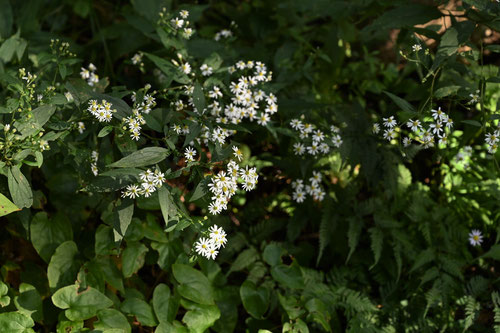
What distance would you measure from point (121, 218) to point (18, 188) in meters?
0.48

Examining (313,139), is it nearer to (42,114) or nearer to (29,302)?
(42,114)

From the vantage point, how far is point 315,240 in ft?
11.2

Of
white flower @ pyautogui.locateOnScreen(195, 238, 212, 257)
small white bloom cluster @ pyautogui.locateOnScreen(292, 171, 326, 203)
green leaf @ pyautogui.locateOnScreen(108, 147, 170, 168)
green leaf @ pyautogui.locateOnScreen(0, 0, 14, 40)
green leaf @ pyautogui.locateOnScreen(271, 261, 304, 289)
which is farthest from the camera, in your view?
green leaf @ pyautogui.locateOnScreen(0, 0, 14, 40)

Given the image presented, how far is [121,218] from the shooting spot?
2.13m

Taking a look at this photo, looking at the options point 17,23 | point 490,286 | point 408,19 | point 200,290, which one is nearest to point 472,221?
point 490,286

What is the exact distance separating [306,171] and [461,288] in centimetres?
114

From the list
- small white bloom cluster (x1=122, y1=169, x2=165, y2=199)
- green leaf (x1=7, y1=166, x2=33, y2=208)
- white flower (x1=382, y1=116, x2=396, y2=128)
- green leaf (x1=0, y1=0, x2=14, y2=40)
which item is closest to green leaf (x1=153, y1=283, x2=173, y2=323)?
small white bloom cluster (x1=122, y1=169, x2=165, y2=199)

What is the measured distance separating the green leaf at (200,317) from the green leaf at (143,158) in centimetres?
92

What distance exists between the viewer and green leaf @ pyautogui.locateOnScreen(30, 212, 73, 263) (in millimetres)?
2625

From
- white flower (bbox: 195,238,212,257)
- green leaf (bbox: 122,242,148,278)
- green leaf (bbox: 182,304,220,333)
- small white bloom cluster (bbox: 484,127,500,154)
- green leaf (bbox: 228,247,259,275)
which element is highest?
small white bloom cluster (bbox: 484,127,500,154)

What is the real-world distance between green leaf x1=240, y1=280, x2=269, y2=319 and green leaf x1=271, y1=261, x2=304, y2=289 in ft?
0.33

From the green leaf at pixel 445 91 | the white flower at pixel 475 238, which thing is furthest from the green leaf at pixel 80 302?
the white flower at pixel 475 238

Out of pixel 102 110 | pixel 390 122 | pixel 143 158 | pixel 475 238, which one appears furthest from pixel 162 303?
pixel 475 238

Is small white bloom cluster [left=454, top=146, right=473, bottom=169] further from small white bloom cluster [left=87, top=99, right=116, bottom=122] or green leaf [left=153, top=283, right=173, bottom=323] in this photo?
small white bloom cluster [left=87, top=99, right=116, bottom=122]
